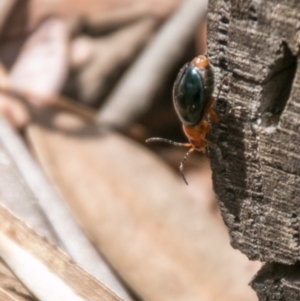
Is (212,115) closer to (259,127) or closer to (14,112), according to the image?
(259,127)

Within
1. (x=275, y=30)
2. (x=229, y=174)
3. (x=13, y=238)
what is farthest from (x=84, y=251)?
(x=275, y=30)

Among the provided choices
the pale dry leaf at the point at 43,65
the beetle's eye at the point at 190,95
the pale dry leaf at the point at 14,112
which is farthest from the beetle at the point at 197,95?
the pale dry leaf at the point at 43,65

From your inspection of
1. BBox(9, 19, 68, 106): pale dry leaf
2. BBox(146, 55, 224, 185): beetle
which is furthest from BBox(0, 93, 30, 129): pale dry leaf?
BBox(146, 55, 224, 185): beetle

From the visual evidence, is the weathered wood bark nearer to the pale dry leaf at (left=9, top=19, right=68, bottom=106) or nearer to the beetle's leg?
the beetle's leg

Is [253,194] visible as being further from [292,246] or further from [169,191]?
[169,191]

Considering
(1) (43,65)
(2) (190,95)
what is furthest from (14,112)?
(2) (190,95)

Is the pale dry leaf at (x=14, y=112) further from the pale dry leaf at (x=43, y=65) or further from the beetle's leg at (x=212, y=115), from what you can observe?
the beetle's leg at (x=212, y=115)
